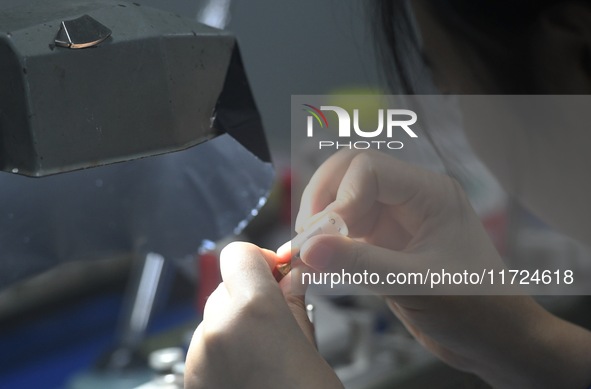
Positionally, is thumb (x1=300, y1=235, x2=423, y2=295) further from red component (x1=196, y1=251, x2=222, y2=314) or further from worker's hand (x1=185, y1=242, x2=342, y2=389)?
red component (x1=196, y1=251, x2=222, y2=314)

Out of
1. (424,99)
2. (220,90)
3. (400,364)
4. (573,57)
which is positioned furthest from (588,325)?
(220,90)

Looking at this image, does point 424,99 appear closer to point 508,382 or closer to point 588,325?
point 508,382

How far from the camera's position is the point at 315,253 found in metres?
0.62

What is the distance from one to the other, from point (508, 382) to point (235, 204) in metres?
0.40

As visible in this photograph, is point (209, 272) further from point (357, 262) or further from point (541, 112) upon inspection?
point (541, 112)

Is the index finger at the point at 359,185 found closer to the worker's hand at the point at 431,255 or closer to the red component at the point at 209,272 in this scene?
the worker's hand at the point at 431,255

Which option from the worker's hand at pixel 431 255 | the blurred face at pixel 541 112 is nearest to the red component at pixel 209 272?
the worker's hand at pixel 431 255

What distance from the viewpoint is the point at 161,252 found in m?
0.77

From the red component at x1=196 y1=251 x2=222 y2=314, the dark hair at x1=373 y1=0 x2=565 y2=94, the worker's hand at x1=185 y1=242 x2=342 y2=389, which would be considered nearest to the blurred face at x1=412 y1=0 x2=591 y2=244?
the dark hair at x1=373 y1=0 x2=565 y2=94

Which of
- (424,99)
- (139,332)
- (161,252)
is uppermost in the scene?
(424,99)

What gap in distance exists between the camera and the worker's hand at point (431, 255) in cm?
68
